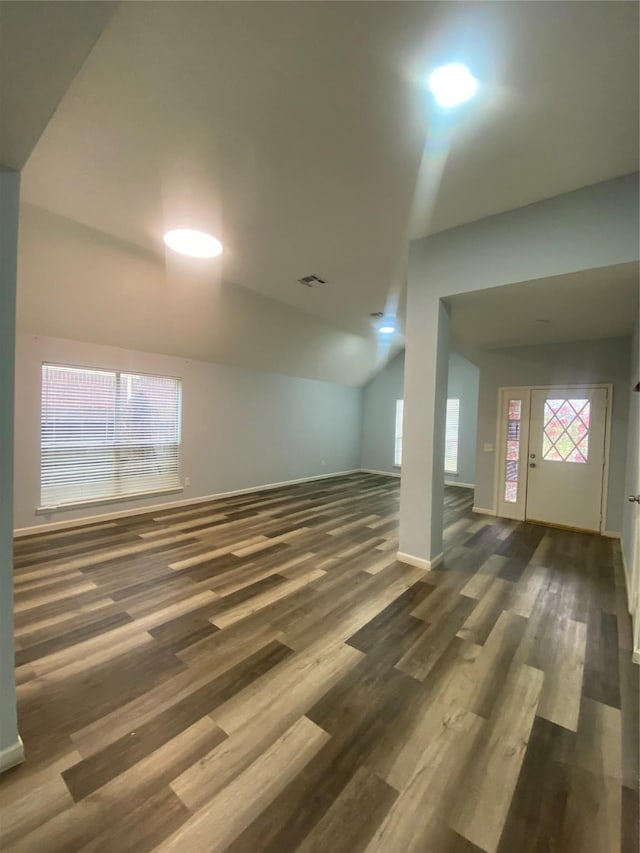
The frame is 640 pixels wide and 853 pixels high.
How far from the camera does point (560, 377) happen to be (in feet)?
16.2

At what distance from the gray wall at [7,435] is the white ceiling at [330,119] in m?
0.53

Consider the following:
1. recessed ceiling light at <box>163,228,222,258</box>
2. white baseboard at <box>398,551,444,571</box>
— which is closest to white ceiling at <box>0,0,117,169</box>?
recessed ceiling light at <box>163,228,222,258</box>

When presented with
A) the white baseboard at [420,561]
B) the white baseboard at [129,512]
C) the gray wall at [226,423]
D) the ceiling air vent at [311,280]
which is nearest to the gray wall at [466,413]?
the gray wall at [226,423]

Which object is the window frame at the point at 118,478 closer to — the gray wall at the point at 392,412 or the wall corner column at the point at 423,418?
the wall corner column at the point at 423,418

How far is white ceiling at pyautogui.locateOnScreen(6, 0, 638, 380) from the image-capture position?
141cm

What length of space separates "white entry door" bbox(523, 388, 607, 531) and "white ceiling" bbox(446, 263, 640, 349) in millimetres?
867

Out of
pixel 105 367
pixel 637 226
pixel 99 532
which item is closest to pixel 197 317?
pixel 105 367

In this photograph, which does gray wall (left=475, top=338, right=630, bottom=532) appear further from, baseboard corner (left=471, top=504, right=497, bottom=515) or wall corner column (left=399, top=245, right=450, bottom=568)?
wall corner column (left=399, top=245, right=450, bottom=568)

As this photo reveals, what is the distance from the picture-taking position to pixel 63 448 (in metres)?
4.34

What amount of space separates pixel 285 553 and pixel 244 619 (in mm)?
1239

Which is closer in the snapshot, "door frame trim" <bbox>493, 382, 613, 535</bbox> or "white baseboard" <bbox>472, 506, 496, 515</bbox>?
"door frame trim" <bbox>493, 382, 613, 535</bbox>

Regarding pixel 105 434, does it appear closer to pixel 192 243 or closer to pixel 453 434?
pixel 192 243

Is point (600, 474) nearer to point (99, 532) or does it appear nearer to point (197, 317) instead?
point (197, 317)

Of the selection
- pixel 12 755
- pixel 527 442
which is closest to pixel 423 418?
pixel 527 442
